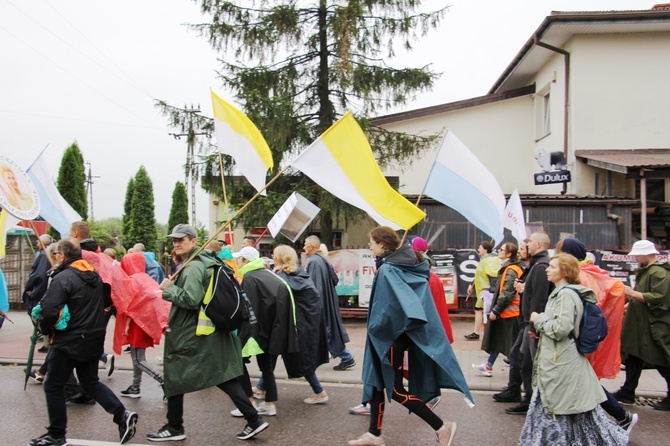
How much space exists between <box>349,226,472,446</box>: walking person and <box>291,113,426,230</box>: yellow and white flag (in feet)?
2.17

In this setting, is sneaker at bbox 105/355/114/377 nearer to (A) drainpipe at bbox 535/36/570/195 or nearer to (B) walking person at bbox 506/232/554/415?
(B) walking person at bbox 506/232/554/415

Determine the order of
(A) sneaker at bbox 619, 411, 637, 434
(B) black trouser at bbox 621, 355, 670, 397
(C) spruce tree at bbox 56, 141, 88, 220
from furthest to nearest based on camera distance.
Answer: (C) spruce tree at bbox 56, 141, 88, 220
(B) black trouser at bbox 621, 355, 670, 397
(A) sneaker at bbox 619, 411, 637, 434

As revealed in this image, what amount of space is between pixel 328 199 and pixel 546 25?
7.16 metres

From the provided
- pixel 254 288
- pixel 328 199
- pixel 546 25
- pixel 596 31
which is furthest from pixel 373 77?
pixel 254 288

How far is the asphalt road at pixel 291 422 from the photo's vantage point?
539cm

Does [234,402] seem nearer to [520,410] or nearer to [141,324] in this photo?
[141,324]

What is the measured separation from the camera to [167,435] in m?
5.21

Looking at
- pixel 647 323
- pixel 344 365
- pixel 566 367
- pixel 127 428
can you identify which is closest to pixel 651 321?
pixel 647 323

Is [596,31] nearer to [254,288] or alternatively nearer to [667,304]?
[667,304]

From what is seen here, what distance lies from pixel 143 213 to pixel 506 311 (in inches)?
801

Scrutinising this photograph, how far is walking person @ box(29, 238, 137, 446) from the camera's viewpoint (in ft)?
16.4

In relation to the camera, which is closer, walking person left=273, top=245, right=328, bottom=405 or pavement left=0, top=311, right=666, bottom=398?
walking person left=273, top=245, right=328, bottom=405

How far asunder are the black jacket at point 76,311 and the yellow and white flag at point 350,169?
86.9 inches

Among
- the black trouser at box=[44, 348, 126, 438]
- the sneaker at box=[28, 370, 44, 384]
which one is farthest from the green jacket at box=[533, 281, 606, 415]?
the sneaker at box=[28, 370, 44, 384]
